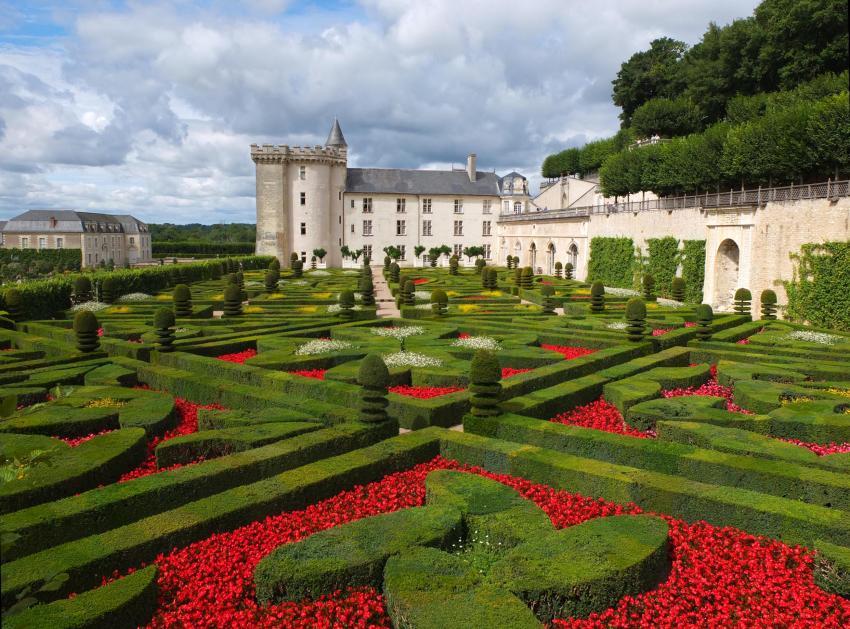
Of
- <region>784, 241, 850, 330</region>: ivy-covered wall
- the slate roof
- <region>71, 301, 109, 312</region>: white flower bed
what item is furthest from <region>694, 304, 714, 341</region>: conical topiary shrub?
the slate roof

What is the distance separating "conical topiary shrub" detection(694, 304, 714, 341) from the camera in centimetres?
1773

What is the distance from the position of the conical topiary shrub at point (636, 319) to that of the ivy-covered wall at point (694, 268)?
675 inches

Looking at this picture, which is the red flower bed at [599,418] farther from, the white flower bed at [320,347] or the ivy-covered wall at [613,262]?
the ivy-covered wall at [613,262]

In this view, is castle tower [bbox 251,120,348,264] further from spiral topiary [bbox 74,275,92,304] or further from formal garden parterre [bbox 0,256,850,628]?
formal garden parterre [bbox 0,256,850,628]

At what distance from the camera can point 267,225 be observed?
192ft

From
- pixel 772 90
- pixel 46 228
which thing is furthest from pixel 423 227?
pixel 46 228

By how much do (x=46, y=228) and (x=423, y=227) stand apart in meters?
47.1

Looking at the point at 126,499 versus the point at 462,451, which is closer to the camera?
the point at 126,499

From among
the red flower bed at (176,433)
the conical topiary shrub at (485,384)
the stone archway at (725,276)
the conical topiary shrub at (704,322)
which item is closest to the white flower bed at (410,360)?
the conical topiary shrub at (485,384)

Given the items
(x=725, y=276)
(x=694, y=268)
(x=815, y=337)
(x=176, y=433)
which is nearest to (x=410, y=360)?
(x=176, y=433)

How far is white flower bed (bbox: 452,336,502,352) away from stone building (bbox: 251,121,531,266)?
42.6m

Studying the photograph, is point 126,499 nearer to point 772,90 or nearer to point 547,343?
point 547,343

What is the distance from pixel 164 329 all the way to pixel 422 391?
22.8 ft

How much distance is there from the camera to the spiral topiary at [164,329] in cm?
1519
